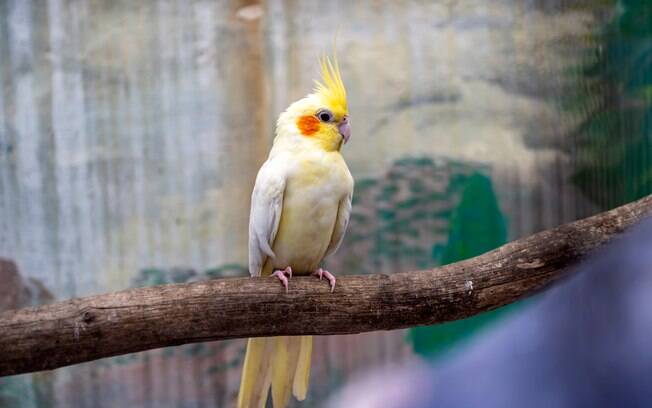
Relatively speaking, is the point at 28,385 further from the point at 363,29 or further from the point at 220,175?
the point at 363,29

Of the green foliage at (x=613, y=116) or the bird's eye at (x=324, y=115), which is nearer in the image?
the bird's eye at (x=324, y=115)

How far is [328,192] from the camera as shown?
2123mm

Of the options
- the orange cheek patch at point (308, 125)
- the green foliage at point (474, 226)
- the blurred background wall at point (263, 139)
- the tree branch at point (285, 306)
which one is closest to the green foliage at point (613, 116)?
the blurred background wall at point (263, 139)

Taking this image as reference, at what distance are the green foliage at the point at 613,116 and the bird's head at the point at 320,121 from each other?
1.66 metres

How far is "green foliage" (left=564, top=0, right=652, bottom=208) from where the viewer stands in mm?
3285

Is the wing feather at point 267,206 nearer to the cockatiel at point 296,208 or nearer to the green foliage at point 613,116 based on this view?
the cockatiel at point 296,208

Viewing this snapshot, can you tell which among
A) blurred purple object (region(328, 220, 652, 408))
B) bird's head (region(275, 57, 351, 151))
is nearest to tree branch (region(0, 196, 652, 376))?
bird's head (region(275, 57, 351, 151))

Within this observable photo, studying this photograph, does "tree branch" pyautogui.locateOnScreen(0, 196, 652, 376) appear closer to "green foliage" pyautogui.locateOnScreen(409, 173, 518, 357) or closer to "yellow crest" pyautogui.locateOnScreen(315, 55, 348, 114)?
"yellow crest" pyautogui.locateOnScreen(315, 55, 348, 114)

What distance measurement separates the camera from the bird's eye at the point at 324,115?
86.4 inches

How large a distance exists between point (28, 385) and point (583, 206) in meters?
2.98

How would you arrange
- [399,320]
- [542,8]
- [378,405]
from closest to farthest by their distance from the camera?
[378,405] < [399,320] < [542,8]

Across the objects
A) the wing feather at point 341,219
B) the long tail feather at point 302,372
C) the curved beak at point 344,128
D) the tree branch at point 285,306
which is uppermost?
the curved beak at point 344,128

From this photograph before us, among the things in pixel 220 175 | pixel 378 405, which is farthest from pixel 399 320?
pixel 220 175

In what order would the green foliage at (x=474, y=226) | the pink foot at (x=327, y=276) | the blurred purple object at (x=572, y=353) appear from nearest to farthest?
the blurred purple object at (x=572, y=353)
the pink foot at (x=327, y=276)
the green foliage at (x=474, y=226)
